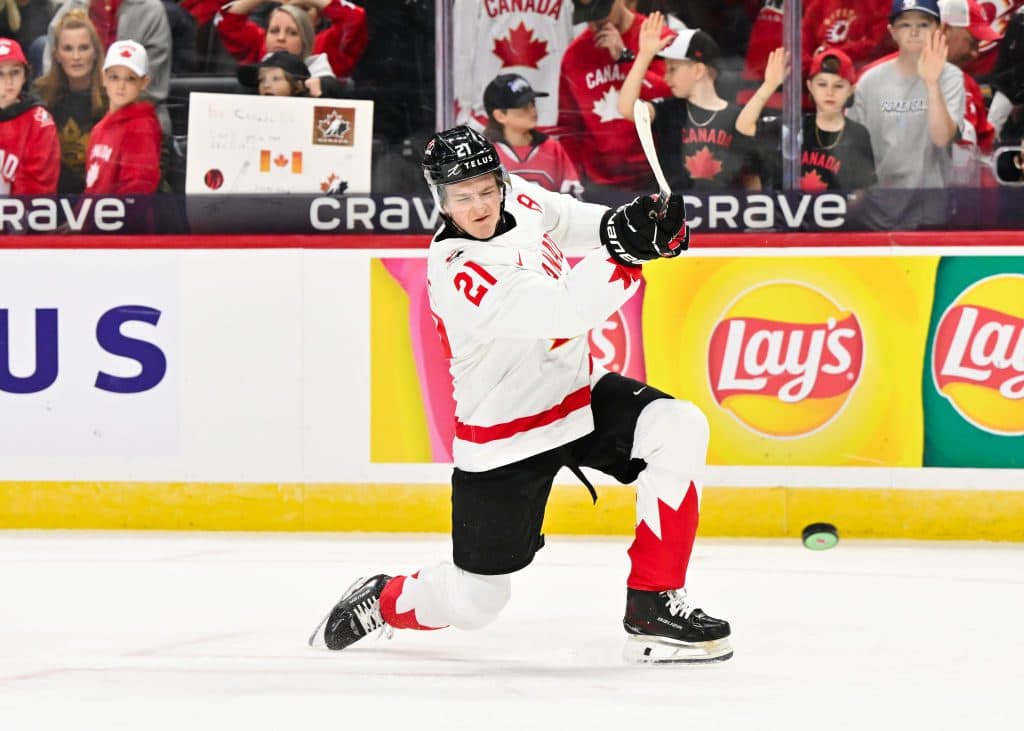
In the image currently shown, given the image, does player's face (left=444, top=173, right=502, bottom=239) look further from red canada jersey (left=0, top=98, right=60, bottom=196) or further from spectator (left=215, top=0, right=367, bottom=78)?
red canada jersey (left=0, top=98, right=60, bottom=196)

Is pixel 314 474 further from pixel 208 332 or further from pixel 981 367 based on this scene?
pixel 981 367

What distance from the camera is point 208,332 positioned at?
4.83m

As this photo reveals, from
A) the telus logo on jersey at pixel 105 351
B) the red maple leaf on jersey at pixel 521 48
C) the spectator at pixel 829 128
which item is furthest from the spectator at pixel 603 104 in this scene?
the telus logo on jersey at pixel 105 351

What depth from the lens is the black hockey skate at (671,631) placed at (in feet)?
9.59

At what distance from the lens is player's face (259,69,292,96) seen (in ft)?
16.5

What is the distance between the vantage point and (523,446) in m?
2.94

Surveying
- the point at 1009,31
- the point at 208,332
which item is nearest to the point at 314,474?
the point at 208,332

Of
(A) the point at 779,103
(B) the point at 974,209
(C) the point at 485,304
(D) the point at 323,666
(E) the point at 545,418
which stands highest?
(A) the point at 779,103

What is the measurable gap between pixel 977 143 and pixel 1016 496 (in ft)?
3.57

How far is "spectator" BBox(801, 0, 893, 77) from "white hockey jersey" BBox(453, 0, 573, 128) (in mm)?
773

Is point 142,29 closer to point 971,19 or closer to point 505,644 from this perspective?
point 971,19

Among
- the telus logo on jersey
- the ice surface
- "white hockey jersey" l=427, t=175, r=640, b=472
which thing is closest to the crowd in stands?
the telus logo on jersey

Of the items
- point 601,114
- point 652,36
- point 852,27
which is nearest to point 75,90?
point 601,114

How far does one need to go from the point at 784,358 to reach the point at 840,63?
96cm
